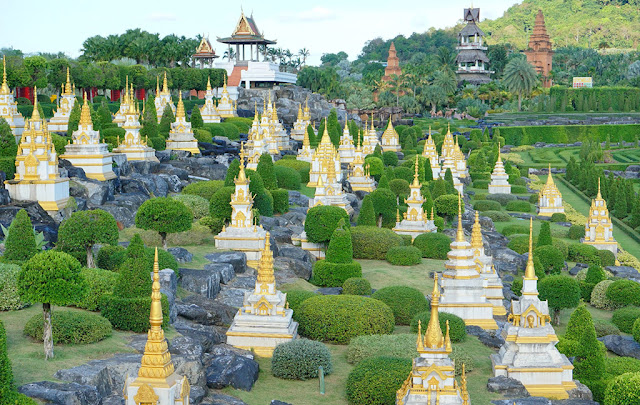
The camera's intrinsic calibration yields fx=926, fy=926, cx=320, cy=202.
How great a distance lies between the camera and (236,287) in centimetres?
3278

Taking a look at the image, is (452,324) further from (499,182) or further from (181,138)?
(499,182)

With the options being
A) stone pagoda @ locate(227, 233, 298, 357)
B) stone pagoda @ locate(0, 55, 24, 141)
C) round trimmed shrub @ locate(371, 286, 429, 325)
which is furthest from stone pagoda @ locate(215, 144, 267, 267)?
stone pagoda @ locate(0, 55, 24, 141)

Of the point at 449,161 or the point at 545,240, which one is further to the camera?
the point at 449,161

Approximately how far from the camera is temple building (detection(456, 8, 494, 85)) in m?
143

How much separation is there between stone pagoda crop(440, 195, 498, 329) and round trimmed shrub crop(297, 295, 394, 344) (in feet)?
10.1

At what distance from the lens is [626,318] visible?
35.9 m

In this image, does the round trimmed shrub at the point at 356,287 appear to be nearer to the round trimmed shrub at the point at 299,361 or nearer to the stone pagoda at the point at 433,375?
the round trimmed shrub at the point at 299,361

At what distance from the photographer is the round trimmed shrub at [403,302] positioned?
31408 mm

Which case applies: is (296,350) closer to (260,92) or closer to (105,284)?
(105,284)

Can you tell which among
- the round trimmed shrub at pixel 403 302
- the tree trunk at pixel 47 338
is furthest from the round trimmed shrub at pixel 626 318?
the tree trunk at pixel 47 338

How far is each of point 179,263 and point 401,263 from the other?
1204cm

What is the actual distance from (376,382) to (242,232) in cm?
1489

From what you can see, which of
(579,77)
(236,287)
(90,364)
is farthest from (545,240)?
(579,77)

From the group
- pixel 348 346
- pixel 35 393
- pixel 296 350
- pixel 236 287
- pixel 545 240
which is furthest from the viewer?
pixel 545 240
